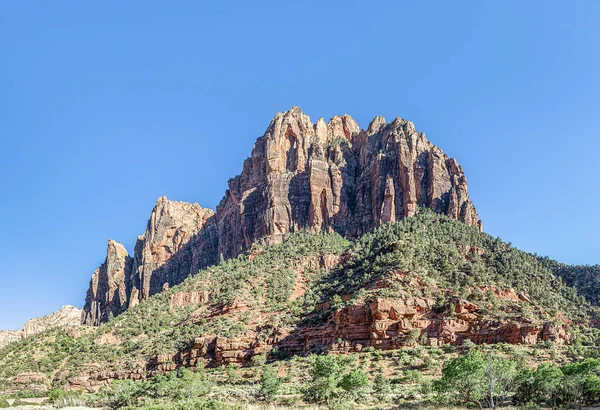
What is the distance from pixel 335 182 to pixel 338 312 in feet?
216

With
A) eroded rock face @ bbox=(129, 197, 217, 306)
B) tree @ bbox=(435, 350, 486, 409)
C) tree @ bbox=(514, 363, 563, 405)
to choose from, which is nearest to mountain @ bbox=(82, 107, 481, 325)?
eroded rock face @ bbox=(129, 197, 217, 306)

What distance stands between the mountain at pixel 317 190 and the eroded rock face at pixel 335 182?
0.29 metres

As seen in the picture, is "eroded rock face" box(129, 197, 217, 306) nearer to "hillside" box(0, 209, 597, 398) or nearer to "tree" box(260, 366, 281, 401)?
"hillside" box(0, 209, 597, 398)

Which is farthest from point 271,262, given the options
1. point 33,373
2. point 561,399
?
point 561,399

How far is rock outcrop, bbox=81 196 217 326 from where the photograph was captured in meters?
160

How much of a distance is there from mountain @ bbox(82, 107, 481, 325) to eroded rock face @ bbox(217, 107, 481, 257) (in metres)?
0.29

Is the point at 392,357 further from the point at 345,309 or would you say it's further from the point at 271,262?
the point at 271,262

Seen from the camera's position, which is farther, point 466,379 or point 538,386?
point 538,386

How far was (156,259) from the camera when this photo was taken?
170125 millimetres

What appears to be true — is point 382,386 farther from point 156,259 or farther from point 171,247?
point 171,247

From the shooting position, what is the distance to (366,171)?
12744cm

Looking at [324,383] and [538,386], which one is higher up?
[324,383]

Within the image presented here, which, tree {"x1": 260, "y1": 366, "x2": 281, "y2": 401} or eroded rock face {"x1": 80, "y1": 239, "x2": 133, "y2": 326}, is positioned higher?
eroded rock face {"x1": 80, "y1": 239, "x2": 133, "y2": 326}

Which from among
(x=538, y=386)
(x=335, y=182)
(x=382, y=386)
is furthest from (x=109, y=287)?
(x=538, y=386)
